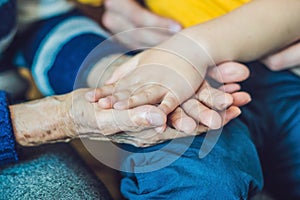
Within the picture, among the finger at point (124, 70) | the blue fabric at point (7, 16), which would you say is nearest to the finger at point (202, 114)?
the finger at point (124, 70)

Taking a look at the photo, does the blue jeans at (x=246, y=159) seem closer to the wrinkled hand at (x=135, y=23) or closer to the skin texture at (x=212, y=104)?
the skin texture at (x=212, y=104)

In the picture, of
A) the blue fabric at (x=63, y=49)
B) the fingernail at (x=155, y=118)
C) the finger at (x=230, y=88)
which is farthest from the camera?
the blue fabric at (x=63, y=49)

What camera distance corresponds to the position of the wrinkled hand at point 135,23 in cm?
83

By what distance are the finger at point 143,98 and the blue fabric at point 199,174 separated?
0.07 metres

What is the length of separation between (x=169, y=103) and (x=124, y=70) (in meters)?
0.12

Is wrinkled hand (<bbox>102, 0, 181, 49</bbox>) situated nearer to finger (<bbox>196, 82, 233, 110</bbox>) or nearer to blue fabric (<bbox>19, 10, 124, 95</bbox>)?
blue fabric (<bbox>19, 10, 124, 95</bbox>)

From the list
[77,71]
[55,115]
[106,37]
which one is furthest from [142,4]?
[55,115]

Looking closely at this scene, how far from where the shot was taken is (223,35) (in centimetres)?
67

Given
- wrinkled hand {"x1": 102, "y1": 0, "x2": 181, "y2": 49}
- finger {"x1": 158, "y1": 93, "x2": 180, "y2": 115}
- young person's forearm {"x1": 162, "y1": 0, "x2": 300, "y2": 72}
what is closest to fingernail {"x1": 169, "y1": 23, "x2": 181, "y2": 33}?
wrinkled hand {"x1": 102, "y1": 0, "x2": 181, "y2": 49}

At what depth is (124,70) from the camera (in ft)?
2.25

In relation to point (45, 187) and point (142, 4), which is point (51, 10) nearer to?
point (142, 4)

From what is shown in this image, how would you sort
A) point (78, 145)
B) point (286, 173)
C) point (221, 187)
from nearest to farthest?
1. point (221, 187)
2. point (286, 173)
3. point (78, 145)

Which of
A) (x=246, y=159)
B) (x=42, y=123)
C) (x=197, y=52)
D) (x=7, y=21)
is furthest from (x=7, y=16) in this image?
(x=246, y=159)

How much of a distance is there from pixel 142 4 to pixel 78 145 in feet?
0.96
